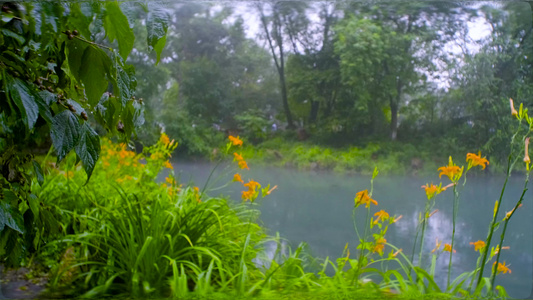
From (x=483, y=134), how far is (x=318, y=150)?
470 mm

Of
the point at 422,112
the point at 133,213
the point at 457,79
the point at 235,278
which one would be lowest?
the point at 235,278

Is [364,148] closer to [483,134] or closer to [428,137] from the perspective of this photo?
[428,137]

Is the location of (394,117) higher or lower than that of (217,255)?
higher

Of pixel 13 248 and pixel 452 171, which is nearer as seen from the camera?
pixel 13 248

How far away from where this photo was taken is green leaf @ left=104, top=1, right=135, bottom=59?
68 cm

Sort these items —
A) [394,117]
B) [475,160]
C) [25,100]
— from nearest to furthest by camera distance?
[25,100] → [475,160] → [394,117]

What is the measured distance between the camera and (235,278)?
1.27m

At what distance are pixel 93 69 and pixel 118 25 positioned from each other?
8cm

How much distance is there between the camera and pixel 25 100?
1.91ft

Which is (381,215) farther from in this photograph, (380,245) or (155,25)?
(155,25)

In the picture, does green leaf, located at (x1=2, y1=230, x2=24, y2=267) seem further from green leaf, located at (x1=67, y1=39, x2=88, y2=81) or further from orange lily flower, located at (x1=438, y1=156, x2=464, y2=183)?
orange lily flower, located at (x1=438, y1=156, x2=464, y2=183)

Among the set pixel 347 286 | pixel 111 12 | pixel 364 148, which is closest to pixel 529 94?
pixel 364 148

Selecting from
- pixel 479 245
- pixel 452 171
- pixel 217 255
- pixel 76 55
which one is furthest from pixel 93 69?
pixel 479 245

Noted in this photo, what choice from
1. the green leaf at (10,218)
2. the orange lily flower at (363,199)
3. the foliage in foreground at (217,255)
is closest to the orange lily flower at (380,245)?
the foliage in foreground at (217,255)
